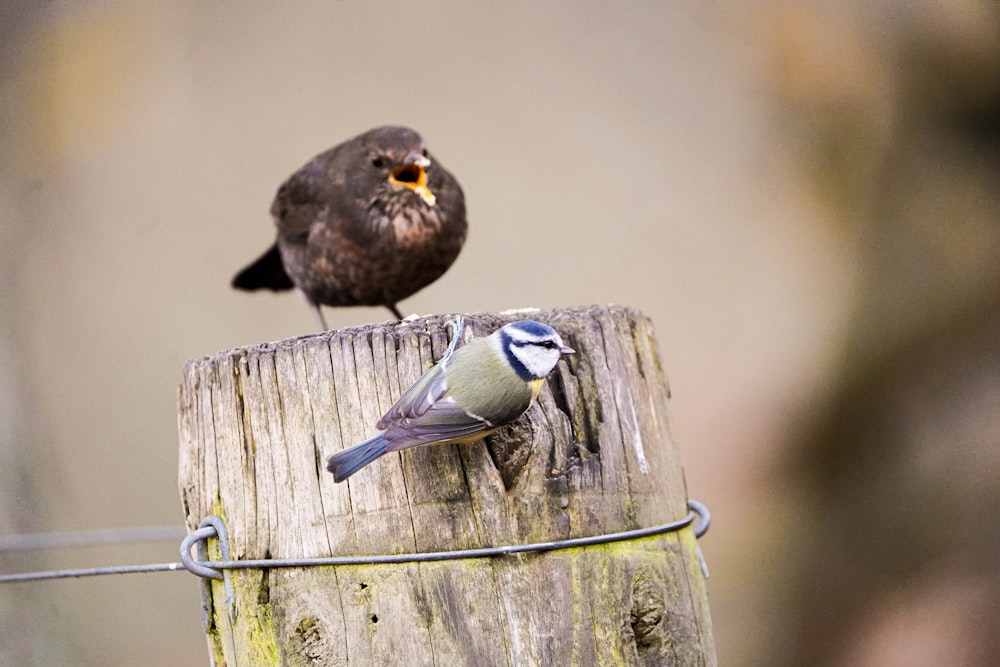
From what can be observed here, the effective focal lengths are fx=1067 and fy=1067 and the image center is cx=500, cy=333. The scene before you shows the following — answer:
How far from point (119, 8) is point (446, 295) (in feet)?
8.19

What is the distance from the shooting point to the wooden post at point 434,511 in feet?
6.56

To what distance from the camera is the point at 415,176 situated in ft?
12.4

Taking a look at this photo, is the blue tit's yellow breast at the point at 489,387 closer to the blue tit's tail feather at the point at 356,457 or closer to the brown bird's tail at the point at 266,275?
the blue tit's tail feather at the point at 356,457

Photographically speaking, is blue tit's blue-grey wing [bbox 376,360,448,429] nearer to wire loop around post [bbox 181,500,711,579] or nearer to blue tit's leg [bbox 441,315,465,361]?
blue tit's leg [bbox 441,315,465,361]

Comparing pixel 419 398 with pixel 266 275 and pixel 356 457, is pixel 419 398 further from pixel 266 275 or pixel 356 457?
pixel 266 275

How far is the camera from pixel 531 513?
2.04 metres

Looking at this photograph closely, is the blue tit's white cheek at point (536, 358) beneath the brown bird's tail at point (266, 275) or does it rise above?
beneath

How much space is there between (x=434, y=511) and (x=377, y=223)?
178 centimetres

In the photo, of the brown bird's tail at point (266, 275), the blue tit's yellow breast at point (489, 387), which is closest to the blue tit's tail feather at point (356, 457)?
the blue tit's yellow breast at point (489, 387)

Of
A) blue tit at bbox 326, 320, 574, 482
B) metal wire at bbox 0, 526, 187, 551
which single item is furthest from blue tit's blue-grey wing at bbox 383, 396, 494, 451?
metal wire at bbox 0, 526, 187, 551

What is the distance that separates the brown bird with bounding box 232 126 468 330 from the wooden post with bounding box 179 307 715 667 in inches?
56.7

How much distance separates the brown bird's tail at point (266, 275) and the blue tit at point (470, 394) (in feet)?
7.86

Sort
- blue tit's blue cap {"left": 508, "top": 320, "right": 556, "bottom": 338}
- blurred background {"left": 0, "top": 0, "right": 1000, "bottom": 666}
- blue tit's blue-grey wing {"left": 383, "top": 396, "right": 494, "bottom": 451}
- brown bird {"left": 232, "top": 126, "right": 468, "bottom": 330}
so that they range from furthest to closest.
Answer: blurred background {"left": 0, "top": 0, "right": 1000, "bottom": 666} → brown bird {"left": 232, "top": 126, "right": 468, "bottom": 330} → blue tit's blue cap {"left": 508, "top": 320, "right": 556, "bottom": 338} → blue tit's blue-grey wing {"left": 383, "top": 396, "right": 494, "bottom": 451}

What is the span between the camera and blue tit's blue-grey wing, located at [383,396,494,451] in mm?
1940
